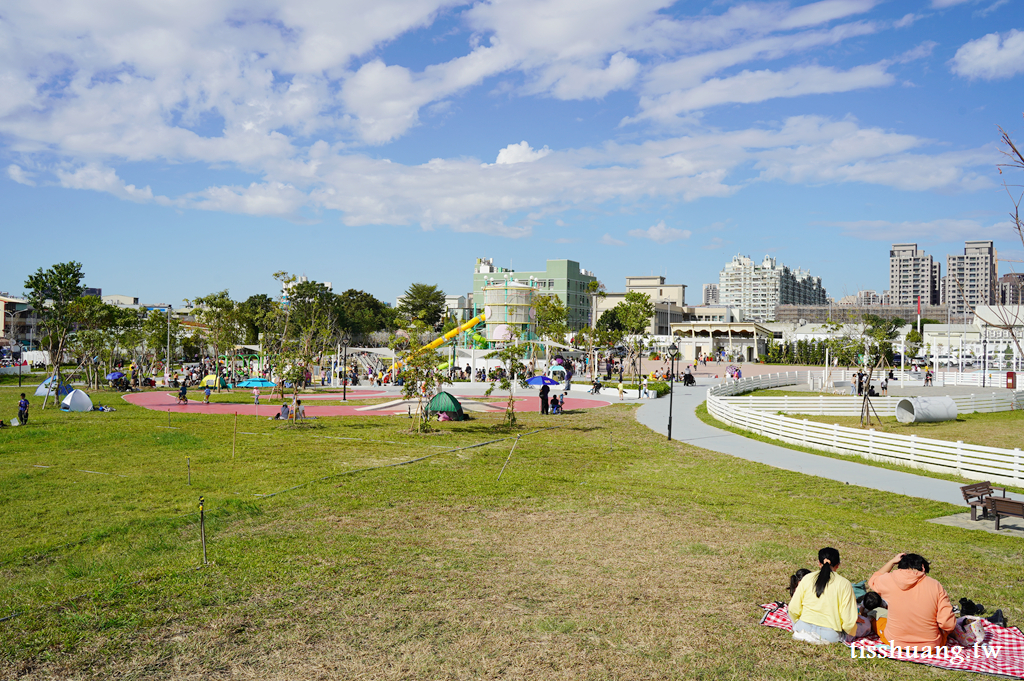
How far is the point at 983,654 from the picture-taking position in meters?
7.02

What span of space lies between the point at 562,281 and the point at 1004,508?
151167 millimetres

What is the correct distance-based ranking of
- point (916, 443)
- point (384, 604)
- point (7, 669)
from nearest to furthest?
point (7, 669) < point (384, 604) < point (916, 443)

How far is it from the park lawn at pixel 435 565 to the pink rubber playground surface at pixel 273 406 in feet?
51.1

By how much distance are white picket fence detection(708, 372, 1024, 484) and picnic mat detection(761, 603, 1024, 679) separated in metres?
11.7

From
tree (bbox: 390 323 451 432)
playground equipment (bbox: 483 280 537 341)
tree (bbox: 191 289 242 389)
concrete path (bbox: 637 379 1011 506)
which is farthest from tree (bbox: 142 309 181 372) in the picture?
concrete path (bbox: 637 379 1011 506)

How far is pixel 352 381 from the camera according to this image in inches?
2222

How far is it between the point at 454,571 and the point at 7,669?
4945 millimetres

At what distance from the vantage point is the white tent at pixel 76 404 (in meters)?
32.3

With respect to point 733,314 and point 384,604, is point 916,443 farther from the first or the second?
point 733,314

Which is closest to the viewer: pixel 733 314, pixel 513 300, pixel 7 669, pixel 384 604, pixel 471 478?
pixel 7 669

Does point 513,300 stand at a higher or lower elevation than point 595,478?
higher

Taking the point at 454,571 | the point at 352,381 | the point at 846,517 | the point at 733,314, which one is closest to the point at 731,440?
the point at 846,517

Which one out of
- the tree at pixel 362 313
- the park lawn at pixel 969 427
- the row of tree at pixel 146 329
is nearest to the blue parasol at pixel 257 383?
the row of tree at pixel 146 329

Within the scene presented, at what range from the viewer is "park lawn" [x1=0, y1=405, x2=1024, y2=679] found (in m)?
6.91
